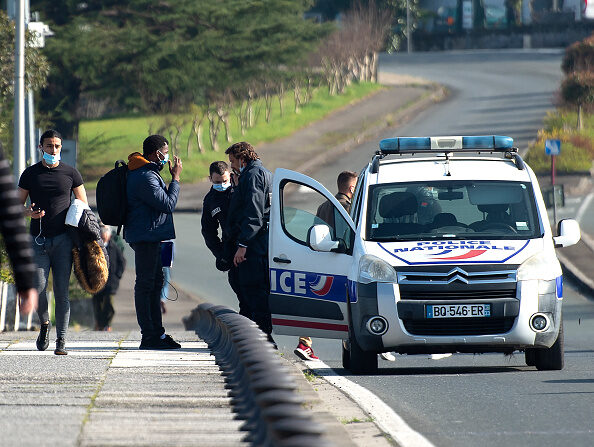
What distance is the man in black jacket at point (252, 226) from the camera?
11.7 m

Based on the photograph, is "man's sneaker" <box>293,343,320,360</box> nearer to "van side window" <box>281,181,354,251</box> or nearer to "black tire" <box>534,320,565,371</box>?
"van side window" <box>281,181,354,251</box>

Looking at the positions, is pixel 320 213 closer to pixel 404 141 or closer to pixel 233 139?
pixel 404 141

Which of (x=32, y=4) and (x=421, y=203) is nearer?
(x=421, y=203)

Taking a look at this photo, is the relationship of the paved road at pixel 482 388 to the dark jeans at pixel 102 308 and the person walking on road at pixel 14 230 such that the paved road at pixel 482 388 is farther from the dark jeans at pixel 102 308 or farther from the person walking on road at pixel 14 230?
the person walking on road at pixel 14 230

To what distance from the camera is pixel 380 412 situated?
8523 mm

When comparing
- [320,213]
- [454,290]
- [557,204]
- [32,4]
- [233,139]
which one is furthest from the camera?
[233,139]

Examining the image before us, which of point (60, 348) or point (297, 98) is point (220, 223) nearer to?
point (60, 348)

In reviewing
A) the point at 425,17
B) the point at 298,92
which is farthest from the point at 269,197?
the point at 425,17

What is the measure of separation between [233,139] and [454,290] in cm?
3962

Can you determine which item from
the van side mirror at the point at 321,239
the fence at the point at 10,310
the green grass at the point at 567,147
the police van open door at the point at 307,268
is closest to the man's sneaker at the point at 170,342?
the police van open door at the point at 307,268

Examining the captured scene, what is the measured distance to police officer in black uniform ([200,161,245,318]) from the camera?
1208 cm

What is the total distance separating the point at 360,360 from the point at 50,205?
9.37 feet

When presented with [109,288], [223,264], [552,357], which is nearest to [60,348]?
[223,264]

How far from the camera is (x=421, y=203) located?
1159cm
